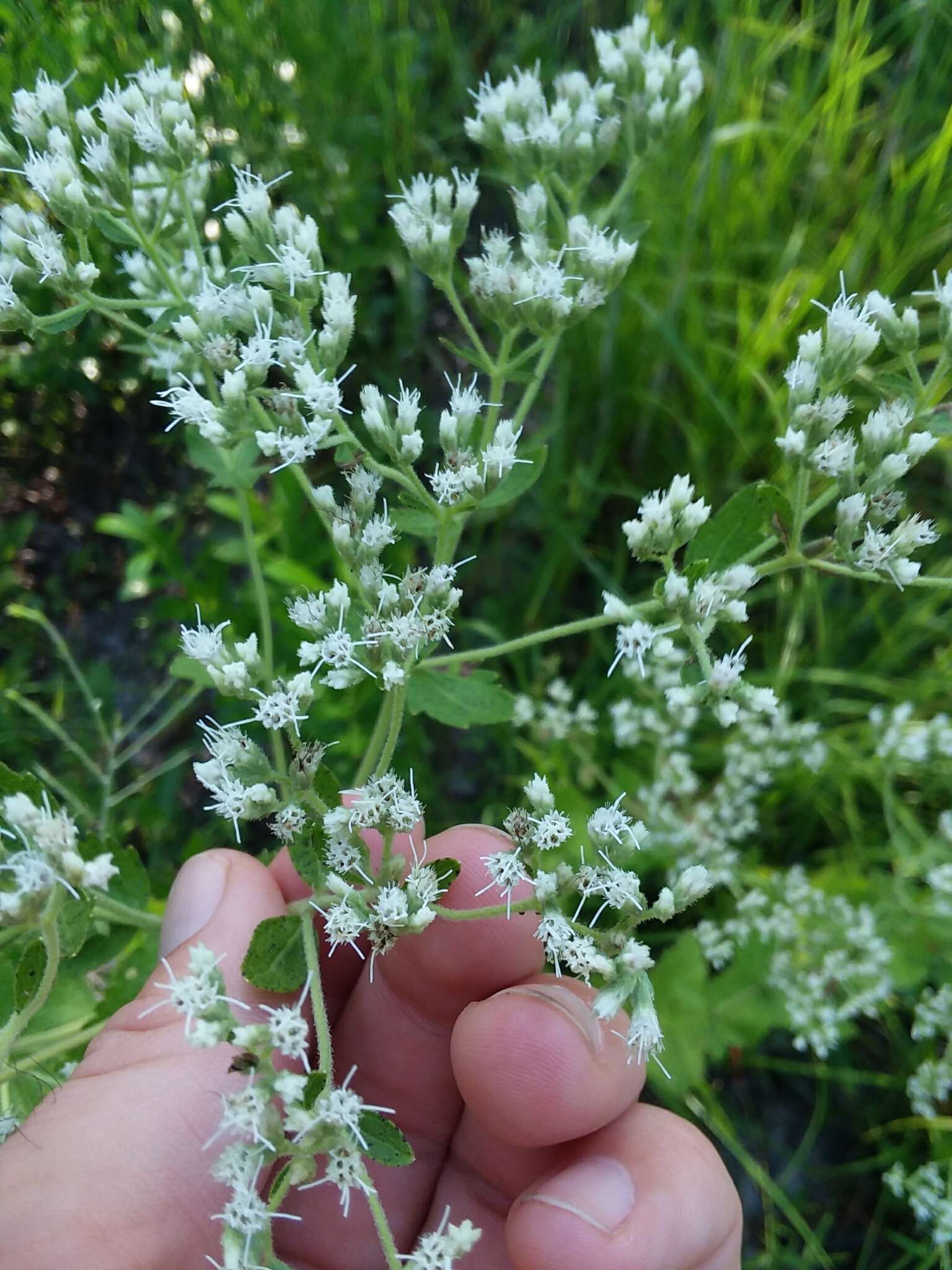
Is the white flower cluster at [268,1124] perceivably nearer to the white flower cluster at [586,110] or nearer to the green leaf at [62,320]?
the green leaf at [62,320]

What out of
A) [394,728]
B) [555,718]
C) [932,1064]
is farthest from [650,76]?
[932,1064]

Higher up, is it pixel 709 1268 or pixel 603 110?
pixel 603 110

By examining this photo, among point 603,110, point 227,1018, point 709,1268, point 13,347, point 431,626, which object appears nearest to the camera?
point 227,1018

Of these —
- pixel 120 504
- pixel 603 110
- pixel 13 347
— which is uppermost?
pixel 603 110

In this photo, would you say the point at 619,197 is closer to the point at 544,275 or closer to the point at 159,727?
the point at 544,275

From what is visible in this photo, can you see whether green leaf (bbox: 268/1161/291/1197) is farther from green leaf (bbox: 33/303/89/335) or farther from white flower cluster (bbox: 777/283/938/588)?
green leaf (bbox: 33/303/89/335)

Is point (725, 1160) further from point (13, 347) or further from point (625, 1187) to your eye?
point (13, 347)

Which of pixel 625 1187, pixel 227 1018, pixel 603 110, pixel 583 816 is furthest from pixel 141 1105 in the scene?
pixel 603 110
